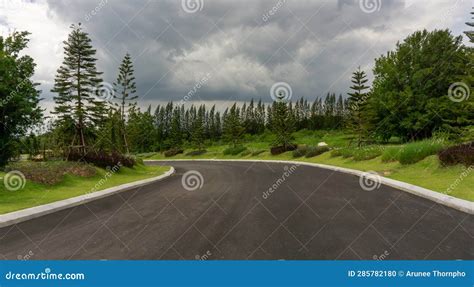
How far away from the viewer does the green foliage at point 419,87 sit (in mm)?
41363

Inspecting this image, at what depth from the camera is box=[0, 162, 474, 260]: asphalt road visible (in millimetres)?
5746

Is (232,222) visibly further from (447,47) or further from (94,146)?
(447,47)

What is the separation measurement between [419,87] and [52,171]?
4414 cm

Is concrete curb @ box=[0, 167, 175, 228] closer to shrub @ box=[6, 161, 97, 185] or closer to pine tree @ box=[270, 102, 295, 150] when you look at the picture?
shrub @ box=[6, 161, 97, 185]

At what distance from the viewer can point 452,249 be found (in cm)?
586

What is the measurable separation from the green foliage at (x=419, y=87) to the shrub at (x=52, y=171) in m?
Result: 36.9

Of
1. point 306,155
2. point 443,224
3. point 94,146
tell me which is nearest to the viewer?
point 443,224

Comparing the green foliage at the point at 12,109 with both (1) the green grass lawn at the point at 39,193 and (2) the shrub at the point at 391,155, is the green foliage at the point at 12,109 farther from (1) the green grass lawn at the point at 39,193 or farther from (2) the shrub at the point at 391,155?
(2) the shrub at the point at 391,155

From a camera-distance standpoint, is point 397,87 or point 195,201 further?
point 397,87

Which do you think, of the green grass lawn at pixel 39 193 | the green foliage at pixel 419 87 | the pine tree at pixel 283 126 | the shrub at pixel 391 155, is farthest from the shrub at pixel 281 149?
the green grass lawn at pixel 39 193

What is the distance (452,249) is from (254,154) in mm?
51276

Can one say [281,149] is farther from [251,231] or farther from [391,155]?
[251,231]

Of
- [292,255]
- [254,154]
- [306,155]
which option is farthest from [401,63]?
[292,255]

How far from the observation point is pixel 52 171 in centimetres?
1717
